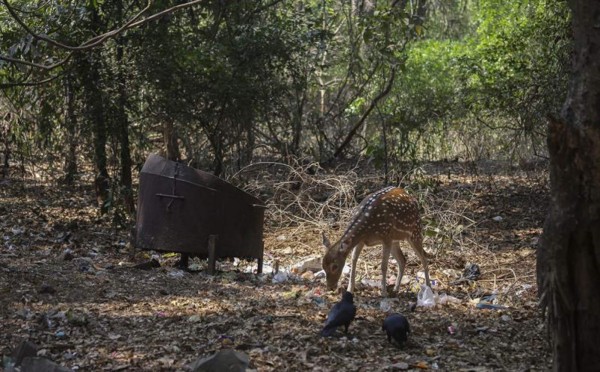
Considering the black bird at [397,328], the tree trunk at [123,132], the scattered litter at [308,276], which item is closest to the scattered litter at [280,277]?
the scattered litter at [308,276]

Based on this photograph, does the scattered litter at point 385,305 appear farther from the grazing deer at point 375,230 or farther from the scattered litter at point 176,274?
the scattered litter at point 176,274

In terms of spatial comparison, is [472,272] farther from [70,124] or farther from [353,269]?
[70,124]

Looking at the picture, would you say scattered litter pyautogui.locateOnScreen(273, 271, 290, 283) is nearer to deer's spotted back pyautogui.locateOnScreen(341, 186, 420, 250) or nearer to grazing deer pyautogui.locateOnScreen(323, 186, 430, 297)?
grazing deer pyautogui.locateOnScreen(323, 186, 430, 297)

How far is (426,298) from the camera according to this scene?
820cm

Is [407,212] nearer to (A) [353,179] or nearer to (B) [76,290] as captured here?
(B) [76,290]

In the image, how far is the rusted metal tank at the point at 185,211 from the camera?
9.23 metres

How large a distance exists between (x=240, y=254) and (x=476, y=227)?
174 inches

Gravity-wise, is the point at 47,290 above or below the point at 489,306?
above

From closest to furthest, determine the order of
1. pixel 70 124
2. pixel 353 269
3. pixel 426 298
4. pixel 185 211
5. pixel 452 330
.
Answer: pixel 452 330 → pixel 426 298 → pixel 353 269 → pixel 185 211 → pixel 70 124

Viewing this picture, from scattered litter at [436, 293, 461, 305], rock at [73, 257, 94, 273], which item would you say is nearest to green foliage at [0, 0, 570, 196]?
rock at [73, 257, 94, 273]

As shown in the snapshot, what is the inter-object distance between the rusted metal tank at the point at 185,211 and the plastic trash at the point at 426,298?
7.37ft

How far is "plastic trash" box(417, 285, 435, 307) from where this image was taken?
8.14 m

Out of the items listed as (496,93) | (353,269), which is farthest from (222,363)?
(496,93)

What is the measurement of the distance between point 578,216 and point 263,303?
3760 millimetres
